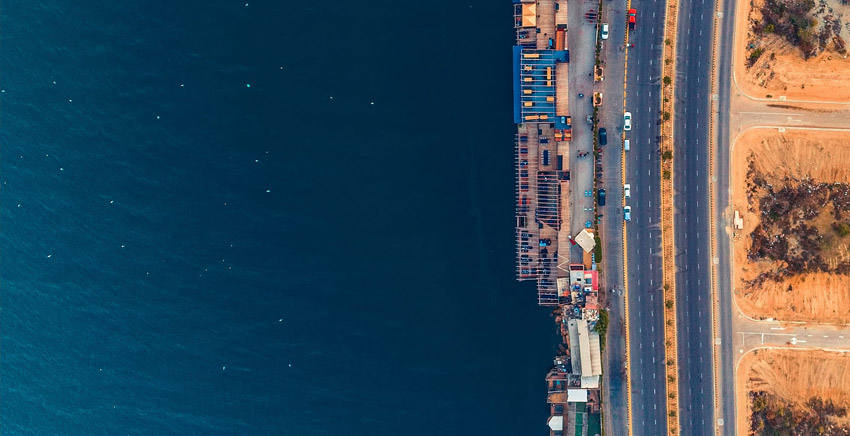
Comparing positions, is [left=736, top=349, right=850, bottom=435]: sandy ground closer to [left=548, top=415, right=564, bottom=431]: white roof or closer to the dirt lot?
the dirt lot

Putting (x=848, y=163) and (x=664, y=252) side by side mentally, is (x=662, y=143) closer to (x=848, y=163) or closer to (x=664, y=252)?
(x=664, y=252)

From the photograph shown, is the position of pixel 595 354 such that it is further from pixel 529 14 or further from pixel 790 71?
pixel 790 71

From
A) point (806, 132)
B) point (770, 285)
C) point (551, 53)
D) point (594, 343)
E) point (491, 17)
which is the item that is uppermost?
point (491, 17)

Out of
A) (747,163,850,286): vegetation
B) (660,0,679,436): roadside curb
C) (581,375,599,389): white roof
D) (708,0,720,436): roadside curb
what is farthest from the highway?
(581,375,599,389): white roof

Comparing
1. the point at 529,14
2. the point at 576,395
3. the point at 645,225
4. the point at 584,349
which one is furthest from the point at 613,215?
the point at 529,14

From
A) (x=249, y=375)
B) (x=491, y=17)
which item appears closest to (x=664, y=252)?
(x=491, y=17)

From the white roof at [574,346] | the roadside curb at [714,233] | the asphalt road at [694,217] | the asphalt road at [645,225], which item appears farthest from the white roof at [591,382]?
the roadside curb at [714,233]

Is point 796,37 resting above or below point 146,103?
above
